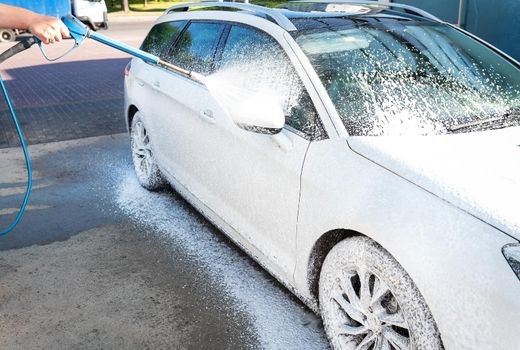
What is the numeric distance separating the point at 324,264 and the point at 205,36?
7.12ft

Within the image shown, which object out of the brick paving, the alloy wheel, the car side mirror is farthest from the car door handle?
the brick paving

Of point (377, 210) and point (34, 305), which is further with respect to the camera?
point (34, 305)

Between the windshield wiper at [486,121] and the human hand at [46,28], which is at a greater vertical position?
the human hand at [46,28]

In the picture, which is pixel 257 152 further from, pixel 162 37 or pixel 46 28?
pixel 162 37

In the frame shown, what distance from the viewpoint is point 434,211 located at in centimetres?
225

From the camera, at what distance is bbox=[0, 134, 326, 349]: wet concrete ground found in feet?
10.6

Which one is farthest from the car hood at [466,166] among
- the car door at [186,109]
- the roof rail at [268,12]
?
the car door at [186,109]

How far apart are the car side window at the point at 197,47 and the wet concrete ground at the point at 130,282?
1.31 metres

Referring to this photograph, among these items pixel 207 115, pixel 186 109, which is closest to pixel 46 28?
pixel 207 115

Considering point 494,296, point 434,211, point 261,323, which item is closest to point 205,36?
point 261,323

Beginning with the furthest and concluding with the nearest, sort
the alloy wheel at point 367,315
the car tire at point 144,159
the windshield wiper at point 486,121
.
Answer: the car tire at point 144,159, the windshield wiper at point 486,121, the alloy wheel at point 367,315

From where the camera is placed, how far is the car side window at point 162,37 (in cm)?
484

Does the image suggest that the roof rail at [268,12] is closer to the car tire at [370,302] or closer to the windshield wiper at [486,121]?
the windshield wiper at [486,121]

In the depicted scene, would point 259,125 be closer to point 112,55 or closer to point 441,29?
point 441,29
